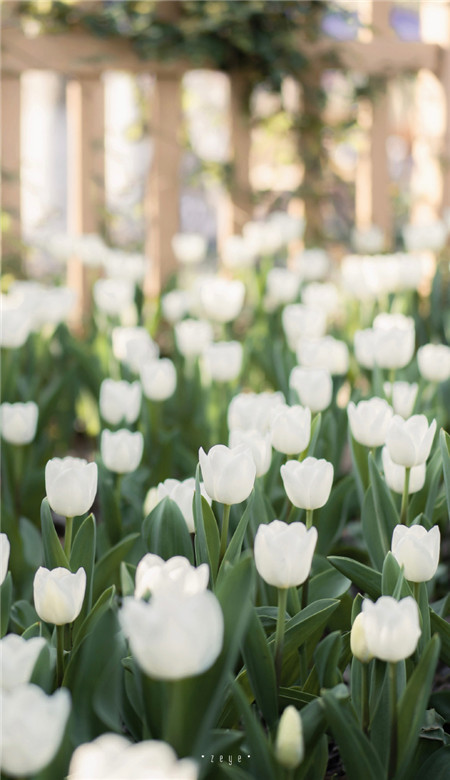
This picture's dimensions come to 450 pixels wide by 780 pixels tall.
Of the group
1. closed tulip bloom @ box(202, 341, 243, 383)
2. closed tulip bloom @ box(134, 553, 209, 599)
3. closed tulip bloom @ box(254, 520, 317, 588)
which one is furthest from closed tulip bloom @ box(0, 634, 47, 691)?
closed tulip bloom @ box(202, 341, 243, 383)

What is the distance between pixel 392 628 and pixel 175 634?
219 millimetres

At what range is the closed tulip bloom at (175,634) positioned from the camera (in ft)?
1.68

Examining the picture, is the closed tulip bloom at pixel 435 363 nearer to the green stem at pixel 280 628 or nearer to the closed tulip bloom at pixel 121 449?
the closed tulip bloom at pixel 121 449

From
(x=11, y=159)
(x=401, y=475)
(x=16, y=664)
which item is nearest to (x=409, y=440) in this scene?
(x=401, y=475)

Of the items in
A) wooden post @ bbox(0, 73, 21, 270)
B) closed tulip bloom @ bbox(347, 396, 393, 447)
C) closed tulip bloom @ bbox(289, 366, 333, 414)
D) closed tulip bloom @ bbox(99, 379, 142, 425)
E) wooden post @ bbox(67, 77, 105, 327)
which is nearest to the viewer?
closed tulip bloom @ bbox(347, 396, 393, 447)

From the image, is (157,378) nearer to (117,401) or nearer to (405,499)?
(117,401)

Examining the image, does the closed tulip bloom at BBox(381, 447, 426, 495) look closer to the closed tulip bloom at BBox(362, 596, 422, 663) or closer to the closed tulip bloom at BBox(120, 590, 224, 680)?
the closed tulip bloom at BBox(362, 596, 422, 663)

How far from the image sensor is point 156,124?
3.28 metres

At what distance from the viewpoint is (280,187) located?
3.76 m

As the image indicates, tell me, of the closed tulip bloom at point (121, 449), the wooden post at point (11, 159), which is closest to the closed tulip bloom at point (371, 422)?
the closed tulip bloom at point (121, 449)

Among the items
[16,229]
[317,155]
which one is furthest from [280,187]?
[16,229]

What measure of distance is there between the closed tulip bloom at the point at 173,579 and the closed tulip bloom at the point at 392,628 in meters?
0.13

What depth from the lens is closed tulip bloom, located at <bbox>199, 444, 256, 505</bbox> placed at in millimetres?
812

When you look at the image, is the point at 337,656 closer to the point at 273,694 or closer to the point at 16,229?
the point at 273,694
